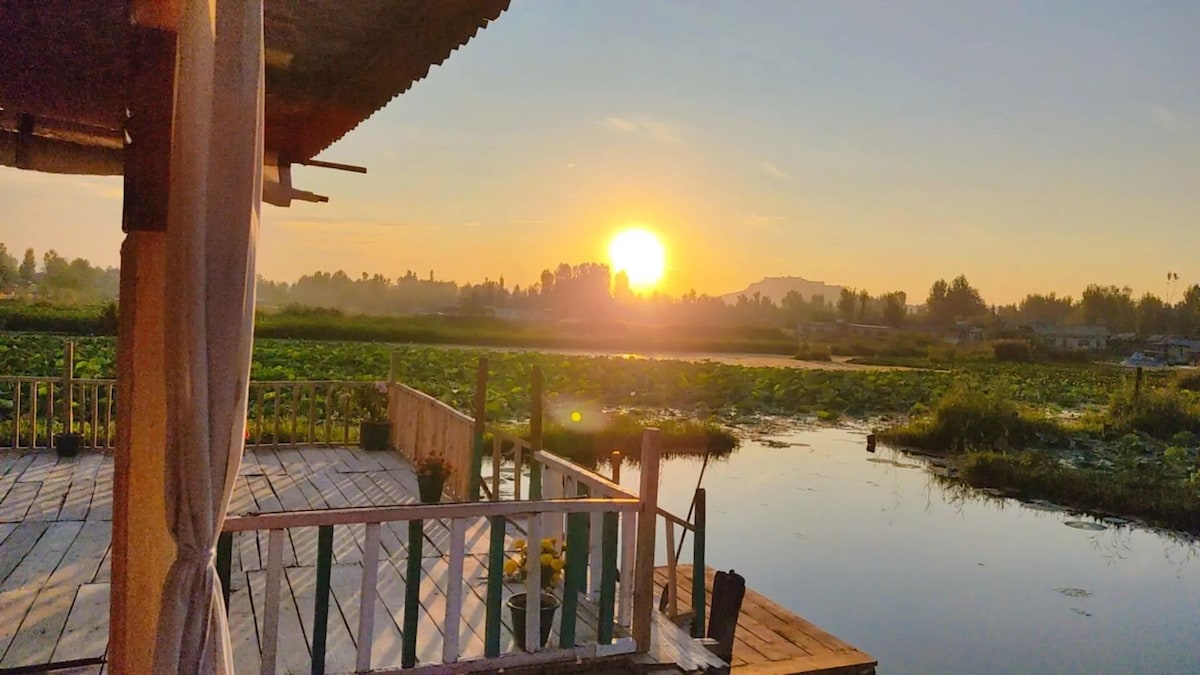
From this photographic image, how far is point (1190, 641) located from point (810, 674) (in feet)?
21.0

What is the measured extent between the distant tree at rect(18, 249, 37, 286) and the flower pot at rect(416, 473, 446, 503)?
57.1m

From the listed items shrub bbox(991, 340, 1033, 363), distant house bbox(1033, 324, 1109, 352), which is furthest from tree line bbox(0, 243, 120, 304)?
distant house bbox(1033, 324, 1109, 352)

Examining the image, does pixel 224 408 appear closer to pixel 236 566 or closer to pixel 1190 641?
pixel 236 566

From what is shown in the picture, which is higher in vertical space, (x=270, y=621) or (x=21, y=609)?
(x=270, y=621)

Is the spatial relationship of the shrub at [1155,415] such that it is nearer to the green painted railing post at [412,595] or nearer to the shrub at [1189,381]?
the shrub at [1189,381]

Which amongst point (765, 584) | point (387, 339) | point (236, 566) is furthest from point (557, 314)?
point (236, 566)

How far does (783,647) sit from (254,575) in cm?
483

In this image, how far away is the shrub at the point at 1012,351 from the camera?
57312 millimetres

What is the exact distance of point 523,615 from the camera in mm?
3742

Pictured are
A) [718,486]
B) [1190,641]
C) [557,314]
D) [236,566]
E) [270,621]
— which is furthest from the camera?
[557,314]

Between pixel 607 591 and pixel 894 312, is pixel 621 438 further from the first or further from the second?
pixel 894 312

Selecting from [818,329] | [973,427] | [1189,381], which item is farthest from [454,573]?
[818,329]

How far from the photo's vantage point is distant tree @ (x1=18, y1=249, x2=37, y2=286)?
170 feet

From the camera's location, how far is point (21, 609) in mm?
4008
